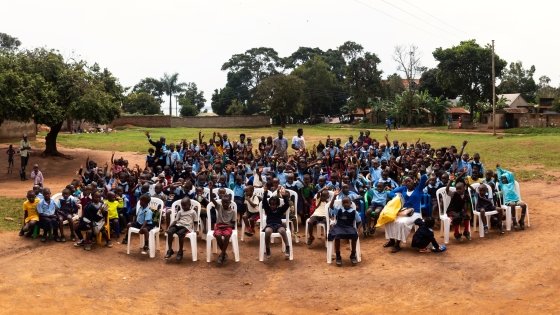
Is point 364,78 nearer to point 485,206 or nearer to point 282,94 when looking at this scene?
point 282,94

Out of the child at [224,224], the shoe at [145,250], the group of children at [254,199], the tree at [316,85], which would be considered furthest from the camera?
the tree at [316,85]

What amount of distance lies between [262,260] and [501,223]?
479 cm

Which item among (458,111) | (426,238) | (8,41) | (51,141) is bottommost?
(426,238)

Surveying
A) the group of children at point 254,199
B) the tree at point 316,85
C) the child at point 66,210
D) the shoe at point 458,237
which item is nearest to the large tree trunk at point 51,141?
the group of children at point 254,199

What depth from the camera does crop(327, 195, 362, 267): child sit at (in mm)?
8344

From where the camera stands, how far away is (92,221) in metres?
9.20

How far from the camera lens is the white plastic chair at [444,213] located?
9.13m

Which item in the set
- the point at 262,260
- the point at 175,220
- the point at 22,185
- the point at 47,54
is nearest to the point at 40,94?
the point at 47,54

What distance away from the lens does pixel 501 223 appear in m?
9.77

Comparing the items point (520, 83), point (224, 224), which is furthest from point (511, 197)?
point (520, 83)

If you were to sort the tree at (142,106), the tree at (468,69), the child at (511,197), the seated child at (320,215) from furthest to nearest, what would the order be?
1. the tree at (142,106)
2. the tree at (468,69)
3. the child at (511,197)
4. the seated child at (320,215)

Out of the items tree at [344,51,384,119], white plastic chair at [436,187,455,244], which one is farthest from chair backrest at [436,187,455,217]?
tree at [344,51,384,119]

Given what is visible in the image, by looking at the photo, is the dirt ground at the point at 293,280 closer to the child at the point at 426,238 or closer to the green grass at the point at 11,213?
the child at the point at 426,238

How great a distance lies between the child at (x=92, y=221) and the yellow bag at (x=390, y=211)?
5.01 meters
